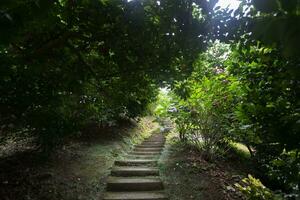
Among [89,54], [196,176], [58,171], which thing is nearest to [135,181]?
[196,176]

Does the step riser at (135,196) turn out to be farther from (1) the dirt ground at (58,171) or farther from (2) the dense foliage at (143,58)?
(2) the dense foliage at (143,58)

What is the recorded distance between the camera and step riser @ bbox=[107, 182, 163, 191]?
654 centimetres

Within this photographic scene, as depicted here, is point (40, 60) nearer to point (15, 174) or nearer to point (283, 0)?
point (15, 174)

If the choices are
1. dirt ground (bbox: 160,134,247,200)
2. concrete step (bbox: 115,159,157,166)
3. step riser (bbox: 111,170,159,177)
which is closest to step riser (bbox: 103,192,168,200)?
dirt ground (bbox: 160,134,247,200)

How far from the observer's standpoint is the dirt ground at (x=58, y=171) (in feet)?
18.8

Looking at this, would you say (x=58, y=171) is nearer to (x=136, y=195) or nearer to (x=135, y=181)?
(x=135, y=181)

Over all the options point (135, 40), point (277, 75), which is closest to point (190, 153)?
point (135, 40)

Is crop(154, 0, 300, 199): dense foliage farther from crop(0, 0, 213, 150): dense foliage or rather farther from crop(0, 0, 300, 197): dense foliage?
crop(0, 0, 213, 150): dense foliage

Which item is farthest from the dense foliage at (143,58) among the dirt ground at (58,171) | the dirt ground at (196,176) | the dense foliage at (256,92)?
the dirt ground at (196,176)

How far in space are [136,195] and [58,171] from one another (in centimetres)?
187

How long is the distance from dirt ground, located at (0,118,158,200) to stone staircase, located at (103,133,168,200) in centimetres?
23

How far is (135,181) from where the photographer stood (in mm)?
6738

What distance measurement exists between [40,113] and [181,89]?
8.61 feet

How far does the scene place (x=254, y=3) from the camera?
41.3 inches
